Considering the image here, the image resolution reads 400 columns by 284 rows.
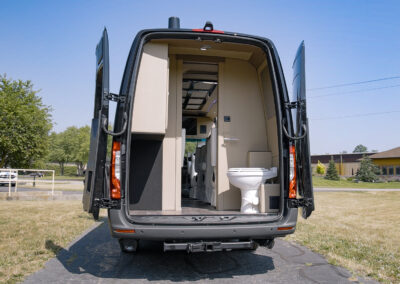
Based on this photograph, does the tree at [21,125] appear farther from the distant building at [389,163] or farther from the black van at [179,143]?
the distant building at [389,163]

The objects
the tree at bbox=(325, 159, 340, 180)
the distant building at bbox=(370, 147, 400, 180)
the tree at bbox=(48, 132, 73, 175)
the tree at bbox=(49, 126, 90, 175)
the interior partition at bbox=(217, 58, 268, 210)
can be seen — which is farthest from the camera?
the tree at bbox=(48, 132, 73, 175)

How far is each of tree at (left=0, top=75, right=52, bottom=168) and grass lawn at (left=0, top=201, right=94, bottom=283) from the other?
37.4 feet

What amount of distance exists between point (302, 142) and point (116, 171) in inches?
73.6

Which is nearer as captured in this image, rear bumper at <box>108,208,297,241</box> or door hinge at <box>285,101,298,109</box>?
rear bumper at <box>108,208,297,241</box>

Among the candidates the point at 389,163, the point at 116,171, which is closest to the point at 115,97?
the point at 116,171

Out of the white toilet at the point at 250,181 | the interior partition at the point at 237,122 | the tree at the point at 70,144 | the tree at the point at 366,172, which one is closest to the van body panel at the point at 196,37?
the white toilet at the point at 250,181

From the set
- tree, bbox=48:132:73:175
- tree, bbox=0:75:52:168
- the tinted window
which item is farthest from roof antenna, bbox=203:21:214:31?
tree, bbox=48:132:73:175

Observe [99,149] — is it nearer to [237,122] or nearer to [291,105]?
[291,105]

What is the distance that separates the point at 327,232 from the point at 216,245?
3607 millimetres

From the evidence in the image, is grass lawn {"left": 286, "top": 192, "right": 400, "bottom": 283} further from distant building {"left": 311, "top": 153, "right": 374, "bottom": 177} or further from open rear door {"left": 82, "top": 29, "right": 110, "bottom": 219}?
distant building {"left": 311, "top": 153, "right": 374, "bottom": 177}

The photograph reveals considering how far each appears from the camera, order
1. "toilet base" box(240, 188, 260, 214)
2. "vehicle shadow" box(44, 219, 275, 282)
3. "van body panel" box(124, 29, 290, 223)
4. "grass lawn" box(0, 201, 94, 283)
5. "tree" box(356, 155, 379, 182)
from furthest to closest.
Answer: "tree" box(356, 155, 379, 182) → "toilet base" box(240, 188, 260, 214) → "grass lawn" box(0, 201, 94, 283) → "vehicle shadow" box(44, 219, 275, 282) → "van body panel" box(124, 29, 290, 223)

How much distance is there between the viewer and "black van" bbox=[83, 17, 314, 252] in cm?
308

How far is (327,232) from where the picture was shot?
19.4 feet

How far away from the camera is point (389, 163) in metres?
39.9
